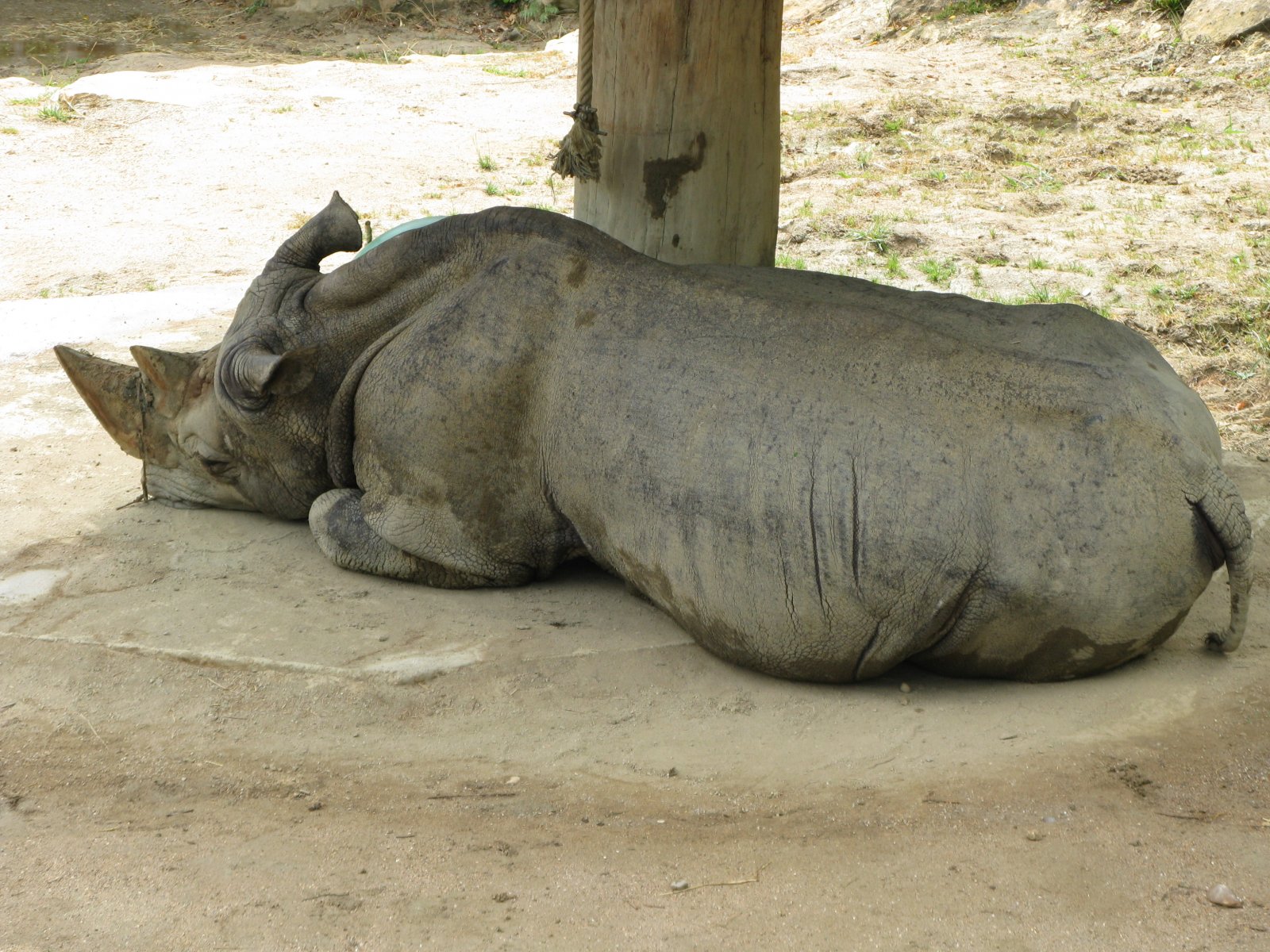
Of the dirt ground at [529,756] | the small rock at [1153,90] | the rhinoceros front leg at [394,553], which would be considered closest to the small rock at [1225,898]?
the dirt ground at [529,756]

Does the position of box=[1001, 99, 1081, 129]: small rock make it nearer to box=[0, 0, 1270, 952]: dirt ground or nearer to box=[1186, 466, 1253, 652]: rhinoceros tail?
box=[0, 0, 1270, 952]: dirt ground

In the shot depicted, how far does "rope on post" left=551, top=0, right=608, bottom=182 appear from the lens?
5.20 m

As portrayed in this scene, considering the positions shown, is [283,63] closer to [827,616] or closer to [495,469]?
[495,469]

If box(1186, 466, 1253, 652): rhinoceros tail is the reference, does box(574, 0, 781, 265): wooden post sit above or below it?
above

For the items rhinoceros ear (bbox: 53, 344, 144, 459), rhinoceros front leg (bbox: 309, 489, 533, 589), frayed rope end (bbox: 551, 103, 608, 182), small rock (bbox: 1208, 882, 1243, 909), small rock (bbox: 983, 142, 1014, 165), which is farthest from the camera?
small rock (bbox: 983, 142, 1014, 165)

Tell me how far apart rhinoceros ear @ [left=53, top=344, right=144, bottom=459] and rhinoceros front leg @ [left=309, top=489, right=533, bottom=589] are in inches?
41.7

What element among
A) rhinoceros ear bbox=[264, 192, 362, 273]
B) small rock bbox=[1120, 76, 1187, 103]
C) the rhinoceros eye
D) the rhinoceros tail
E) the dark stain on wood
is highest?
small rock bbox=[1120, 76, 1187, 103]

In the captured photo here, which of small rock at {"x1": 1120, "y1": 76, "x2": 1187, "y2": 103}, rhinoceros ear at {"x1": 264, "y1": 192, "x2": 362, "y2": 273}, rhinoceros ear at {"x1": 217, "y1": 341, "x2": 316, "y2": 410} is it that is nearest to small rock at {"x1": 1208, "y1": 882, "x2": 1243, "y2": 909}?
rhinoceros ear at {"x1": 217, "y1": 341, "x2": 316, "y2": 410}

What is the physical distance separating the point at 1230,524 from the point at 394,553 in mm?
2676

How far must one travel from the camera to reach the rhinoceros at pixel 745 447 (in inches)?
145

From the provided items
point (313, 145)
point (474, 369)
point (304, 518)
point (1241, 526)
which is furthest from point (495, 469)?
point (313, 145)

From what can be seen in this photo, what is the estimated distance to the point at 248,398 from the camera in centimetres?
489

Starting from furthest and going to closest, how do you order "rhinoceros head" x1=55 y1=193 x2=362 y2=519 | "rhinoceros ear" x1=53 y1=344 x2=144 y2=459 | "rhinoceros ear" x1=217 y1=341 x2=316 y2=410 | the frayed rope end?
"rhinoceros ear" x1=53 y1=344 x2=144 y2=459 < the frayed rope end < "rhinoceros head" x1=55 y1=193 x2=362 y2=519 < "rhinoceros ear" x1=217 y1=341 x2=316 y2=410

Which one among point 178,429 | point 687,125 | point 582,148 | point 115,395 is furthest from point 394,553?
point 687,125
